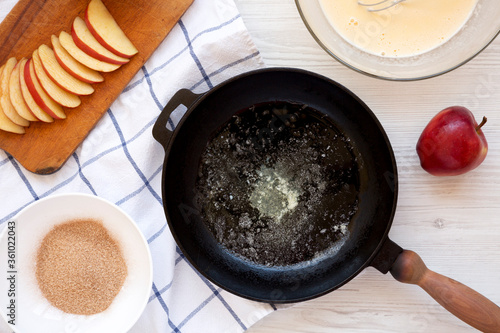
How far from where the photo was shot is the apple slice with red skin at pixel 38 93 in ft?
3.65

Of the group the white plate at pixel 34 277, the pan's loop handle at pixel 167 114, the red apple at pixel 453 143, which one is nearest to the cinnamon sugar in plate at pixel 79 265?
the white plate at pixel 34 277

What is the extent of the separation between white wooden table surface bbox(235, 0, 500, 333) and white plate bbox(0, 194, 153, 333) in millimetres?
336

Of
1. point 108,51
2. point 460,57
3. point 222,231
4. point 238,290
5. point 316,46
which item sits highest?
point 108,51

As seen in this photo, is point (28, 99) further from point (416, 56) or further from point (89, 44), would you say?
point (416, 56)

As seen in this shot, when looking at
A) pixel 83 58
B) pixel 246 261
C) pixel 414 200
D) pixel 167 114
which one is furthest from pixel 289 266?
pixel 83 58

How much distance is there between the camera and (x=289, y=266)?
4.01 ft

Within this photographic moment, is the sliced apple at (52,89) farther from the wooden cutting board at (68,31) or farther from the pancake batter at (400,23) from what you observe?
the pancake batter at (400,23)

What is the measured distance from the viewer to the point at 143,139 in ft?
3.78

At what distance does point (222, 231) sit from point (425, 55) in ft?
2.22

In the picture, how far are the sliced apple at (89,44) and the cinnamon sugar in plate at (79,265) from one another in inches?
16.3

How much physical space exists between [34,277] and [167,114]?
0.56 metres

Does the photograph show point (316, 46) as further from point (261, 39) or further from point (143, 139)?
point (143, 139)

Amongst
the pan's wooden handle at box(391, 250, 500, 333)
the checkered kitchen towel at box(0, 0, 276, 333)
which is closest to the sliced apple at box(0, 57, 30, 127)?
the checkered kitchen towel at box(0, 0, 276, 333)

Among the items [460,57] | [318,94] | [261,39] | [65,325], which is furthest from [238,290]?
[460,57]
